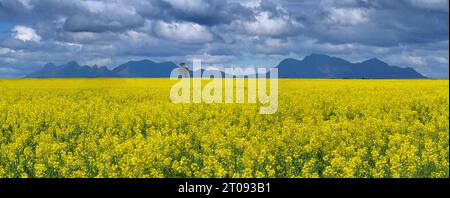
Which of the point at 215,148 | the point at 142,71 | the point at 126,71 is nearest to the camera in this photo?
the point at 215,148

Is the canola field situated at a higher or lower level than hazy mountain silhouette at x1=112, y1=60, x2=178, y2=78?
lower

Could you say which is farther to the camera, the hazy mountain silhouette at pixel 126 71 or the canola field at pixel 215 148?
the hazy mountain silhouette at pixel 126 71

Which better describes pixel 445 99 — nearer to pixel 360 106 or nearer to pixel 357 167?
pixel 360 106

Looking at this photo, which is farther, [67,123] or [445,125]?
[67,123]

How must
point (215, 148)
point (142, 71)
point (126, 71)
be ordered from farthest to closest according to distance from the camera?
point (126, 71) → point (142, 71) → point (215, 148)

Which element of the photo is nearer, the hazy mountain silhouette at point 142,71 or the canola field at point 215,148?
the canola field at point 215,148

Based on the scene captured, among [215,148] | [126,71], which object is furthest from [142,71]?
[215,148]

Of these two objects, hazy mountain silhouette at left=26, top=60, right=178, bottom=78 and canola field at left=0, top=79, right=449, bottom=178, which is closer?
canola field at left=0, top=79, right=449, bottom=178

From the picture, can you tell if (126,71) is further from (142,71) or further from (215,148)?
(215,148)

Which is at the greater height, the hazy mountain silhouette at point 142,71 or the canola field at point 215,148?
the hazy mountain silhouette at point 142,71

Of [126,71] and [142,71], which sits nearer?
[142,71]
